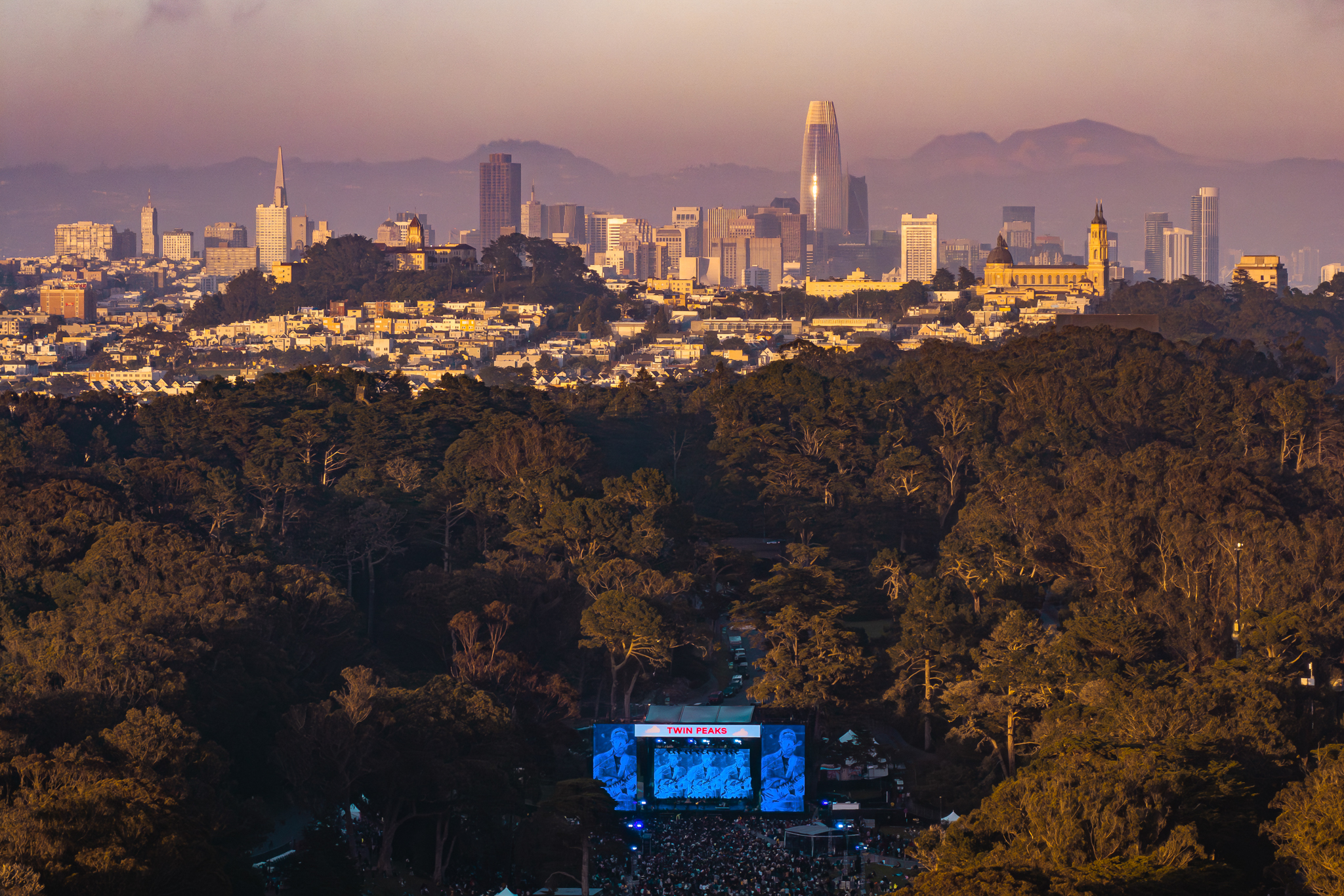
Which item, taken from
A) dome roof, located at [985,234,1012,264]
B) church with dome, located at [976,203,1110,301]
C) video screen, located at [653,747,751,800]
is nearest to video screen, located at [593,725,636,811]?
video screen, located at [653,747,751,800]

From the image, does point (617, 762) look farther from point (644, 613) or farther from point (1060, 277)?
point (1060, 277)

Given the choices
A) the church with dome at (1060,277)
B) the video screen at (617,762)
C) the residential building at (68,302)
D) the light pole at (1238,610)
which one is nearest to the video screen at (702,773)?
the video screen at (617,762)

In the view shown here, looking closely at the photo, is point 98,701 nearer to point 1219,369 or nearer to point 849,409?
point 849,409

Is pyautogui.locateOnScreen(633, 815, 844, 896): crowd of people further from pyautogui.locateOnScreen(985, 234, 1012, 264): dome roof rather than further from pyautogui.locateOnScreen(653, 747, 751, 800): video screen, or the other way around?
pyautogui.locateOnScreen(985, 234, 1012, 264): dome roof

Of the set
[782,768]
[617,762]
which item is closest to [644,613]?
[617,762]

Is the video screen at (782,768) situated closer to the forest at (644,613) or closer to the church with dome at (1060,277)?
the forest at (644,613)

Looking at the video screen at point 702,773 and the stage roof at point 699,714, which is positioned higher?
the stage roof at point 699,714
